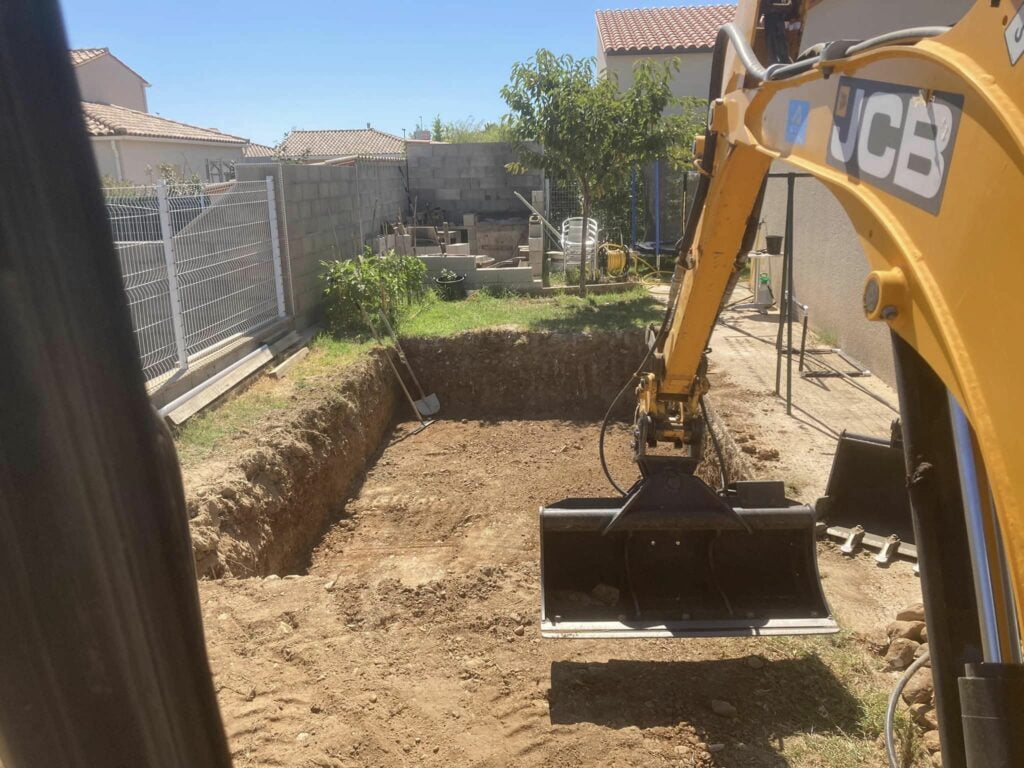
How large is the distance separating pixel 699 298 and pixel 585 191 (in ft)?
29.3

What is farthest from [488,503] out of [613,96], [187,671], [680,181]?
[680,181]

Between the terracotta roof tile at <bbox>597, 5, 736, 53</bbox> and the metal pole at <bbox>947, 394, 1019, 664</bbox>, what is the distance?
21621 mm

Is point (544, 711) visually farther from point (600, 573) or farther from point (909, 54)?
point (909, 54)

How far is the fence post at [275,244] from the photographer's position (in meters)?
9.73

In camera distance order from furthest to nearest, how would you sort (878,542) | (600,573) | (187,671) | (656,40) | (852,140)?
(656,40), (878,542), (600,573), (852,140), (187,671)

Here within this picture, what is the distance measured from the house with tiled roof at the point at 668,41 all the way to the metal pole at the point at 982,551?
20.3m

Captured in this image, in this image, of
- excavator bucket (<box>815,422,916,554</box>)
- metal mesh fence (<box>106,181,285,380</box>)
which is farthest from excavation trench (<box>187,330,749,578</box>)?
metal mesh fence (<box>106,181,285,380</box>)

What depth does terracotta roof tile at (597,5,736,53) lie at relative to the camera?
22.3 meters

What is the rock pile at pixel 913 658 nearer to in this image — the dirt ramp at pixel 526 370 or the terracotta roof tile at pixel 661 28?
the dirt ramp at pixel 526 370

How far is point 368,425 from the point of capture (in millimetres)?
9070

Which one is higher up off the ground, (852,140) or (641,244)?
(852,140)

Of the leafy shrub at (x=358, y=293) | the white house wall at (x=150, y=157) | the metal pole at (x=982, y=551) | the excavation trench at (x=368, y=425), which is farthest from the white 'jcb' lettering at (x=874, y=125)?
the white house wall at (x=150, y=157)

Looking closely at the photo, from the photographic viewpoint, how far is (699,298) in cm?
415

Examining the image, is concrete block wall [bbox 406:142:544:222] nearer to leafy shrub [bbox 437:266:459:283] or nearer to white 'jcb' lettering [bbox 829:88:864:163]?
leafy shrub [bbox 437:266:459:283]
